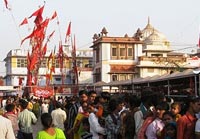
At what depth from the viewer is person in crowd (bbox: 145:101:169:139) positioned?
6532 mm

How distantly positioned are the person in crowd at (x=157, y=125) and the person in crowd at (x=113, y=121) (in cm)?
95

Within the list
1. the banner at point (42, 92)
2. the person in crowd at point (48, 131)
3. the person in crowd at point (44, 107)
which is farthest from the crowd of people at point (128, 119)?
the banner at point (42, 92)

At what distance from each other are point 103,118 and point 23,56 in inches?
2727

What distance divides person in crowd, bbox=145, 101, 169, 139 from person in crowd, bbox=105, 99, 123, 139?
95cm

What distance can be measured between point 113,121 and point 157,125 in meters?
1.10

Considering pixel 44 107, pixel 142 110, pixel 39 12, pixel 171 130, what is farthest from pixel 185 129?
pixel 39 12

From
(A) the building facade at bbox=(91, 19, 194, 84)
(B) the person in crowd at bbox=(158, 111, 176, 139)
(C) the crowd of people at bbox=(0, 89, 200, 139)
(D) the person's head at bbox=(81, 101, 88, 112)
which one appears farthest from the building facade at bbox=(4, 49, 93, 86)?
(B) the person in crowd at bbox=(158, 111, 176, 139)

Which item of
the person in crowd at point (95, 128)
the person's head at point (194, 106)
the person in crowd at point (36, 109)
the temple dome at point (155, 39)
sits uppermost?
the temple dome at point (155, 39)

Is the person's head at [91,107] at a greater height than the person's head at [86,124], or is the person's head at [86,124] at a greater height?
the person's head at [91,107]

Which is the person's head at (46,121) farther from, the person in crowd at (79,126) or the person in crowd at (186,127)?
the person in crowd at (79,126)

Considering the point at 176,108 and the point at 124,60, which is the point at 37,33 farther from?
the point at 124,60

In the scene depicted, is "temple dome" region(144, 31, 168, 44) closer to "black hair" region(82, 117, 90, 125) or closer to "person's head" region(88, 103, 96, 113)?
"person's head" region(88, 103, 96, 113)

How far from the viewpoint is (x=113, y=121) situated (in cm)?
748

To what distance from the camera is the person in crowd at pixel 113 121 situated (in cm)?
747
